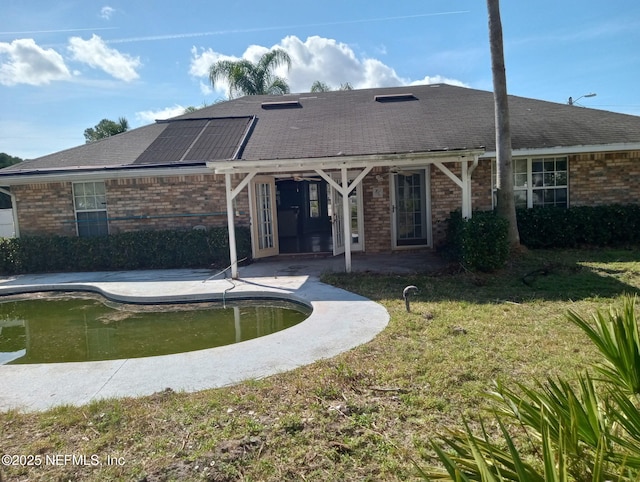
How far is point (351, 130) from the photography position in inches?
472

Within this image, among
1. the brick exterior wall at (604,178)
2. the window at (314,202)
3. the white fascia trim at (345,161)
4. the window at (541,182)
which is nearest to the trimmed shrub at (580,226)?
the brick exterior wall at (604,178)

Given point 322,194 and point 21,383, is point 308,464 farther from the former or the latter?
point 322,194

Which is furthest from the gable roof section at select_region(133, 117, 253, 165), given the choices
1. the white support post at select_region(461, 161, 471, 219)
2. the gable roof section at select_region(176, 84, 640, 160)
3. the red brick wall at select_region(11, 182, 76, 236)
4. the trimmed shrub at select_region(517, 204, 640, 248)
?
the trimmed shrub at select_region(517, 204, 640, 248)

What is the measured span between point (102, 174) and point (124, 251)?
211 cm

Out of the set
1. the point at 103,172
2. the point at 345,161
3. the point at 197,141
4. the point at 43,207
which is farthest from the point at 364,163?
the point at 43,207

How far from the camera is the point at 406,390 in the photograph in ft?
11.8

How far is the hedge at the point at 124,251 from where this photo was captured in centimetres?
1061

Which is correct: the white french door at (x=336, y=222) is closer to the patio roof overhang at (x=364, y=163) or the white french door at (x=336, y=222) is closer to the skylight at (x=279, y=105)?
the patio roof overhang at (x=364, y=163)

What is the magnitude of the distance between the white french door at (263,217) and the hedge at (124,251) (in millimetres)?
478

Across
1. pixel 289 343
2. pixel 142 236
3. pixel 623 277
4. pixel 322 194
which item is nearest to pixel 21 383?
pixel 289 343

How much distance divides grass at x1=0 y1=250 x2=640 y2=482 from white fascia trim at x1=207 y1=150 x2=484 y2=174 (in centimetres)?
374

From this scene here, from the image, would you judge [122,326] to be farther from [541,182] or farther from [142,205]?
[541,182]

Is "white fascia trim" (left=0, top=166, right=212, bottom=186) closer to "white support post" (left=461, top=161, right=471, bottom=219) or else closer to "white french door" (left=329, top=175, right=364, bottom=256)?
"white french door" (left=329, top=175, right=364, bottom=256)

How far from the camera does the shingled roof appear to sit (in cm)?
1059
